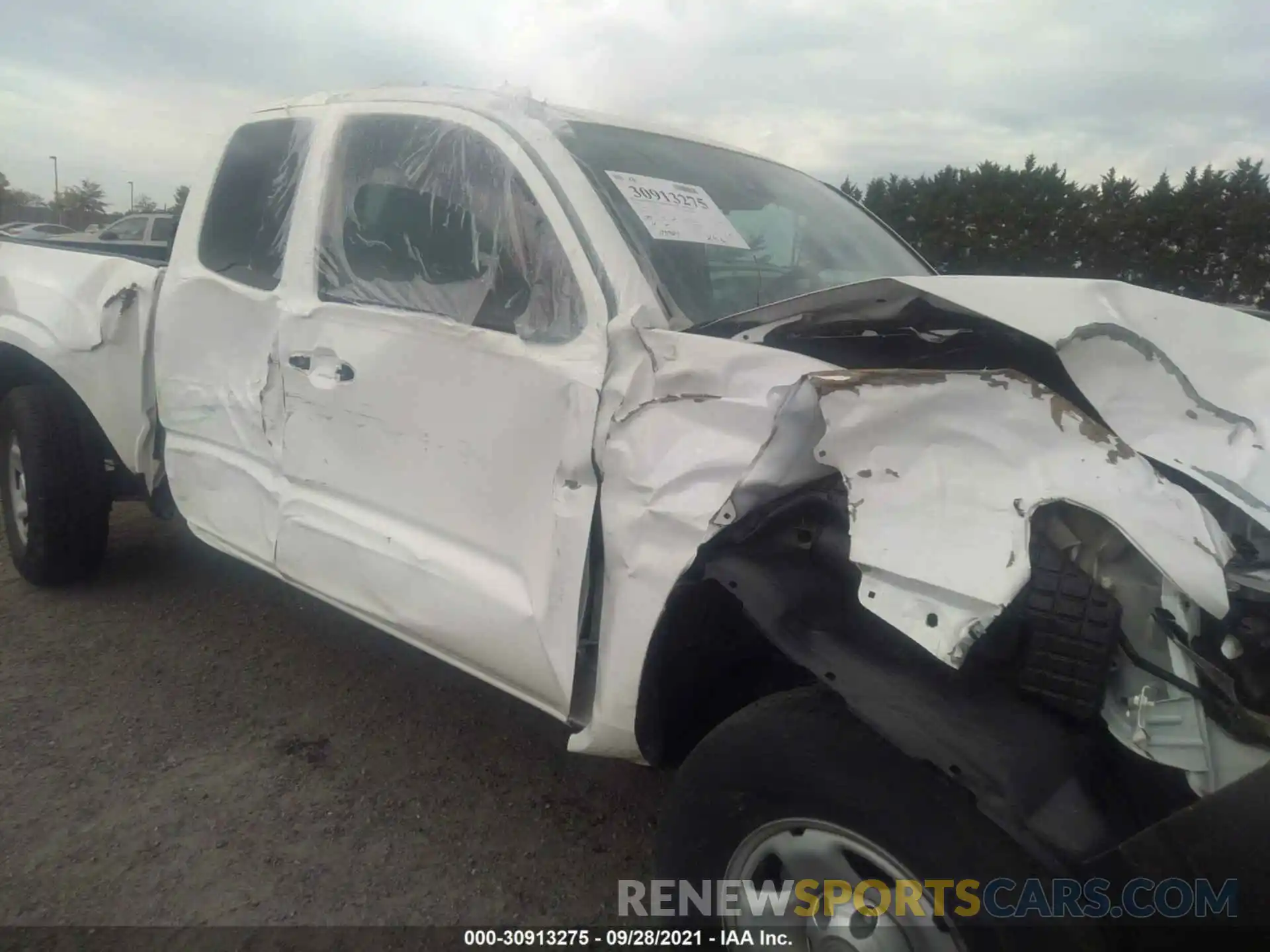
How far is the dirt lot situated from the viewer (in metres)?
2.30

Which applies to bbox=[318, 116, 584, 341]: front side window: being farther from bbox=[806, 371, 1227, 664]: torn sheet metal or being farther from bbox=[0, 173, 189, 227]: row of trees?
bbox=[0, 173, 189, 227]: row of trees

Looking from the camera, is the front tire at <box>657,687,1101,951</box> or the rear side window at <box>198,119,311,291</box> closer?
the front tire at <box>657,687,1101,951</box>

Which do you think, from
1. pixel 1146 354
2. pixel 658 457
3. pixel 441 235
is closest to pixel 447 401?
pixel 441 235

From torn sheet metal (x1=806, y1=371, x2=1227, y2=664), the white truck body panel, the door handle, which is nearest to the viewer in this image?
torn sheet metal (x1=806, y1=371, x2=1227, y2=664)

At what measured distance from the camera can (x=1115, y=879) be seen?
130 cm

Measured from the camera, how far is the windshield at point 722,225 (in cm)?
225

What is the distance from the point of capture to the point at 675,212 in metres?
2.35

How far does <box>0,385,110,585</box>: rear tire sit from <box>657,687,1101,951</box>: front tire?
114 inches

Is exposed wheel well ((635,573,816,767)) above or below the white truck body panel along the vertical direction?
below

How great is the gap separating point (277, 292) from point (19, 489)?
75.0 inches

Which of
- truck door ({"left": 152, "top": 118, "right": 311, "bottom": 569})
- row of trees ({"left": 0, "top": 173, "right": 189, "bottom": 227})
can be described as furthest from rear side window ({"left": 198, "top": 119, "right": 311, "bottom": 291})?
row of trees ({"left": 0, "top": 173, "right": 189, "bottom": 227})

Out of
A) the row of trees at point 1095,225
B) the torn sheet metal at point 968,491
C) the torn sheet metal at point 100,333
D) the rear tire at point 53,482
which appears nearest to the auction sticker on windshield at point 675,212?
the torn sheet metal at point 968,491

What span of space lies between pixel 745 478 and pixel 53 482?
10.1 feet

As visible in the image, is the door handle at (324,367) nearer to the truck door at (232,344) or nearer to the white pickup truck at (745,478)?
the white pickup truck at (745,478)
